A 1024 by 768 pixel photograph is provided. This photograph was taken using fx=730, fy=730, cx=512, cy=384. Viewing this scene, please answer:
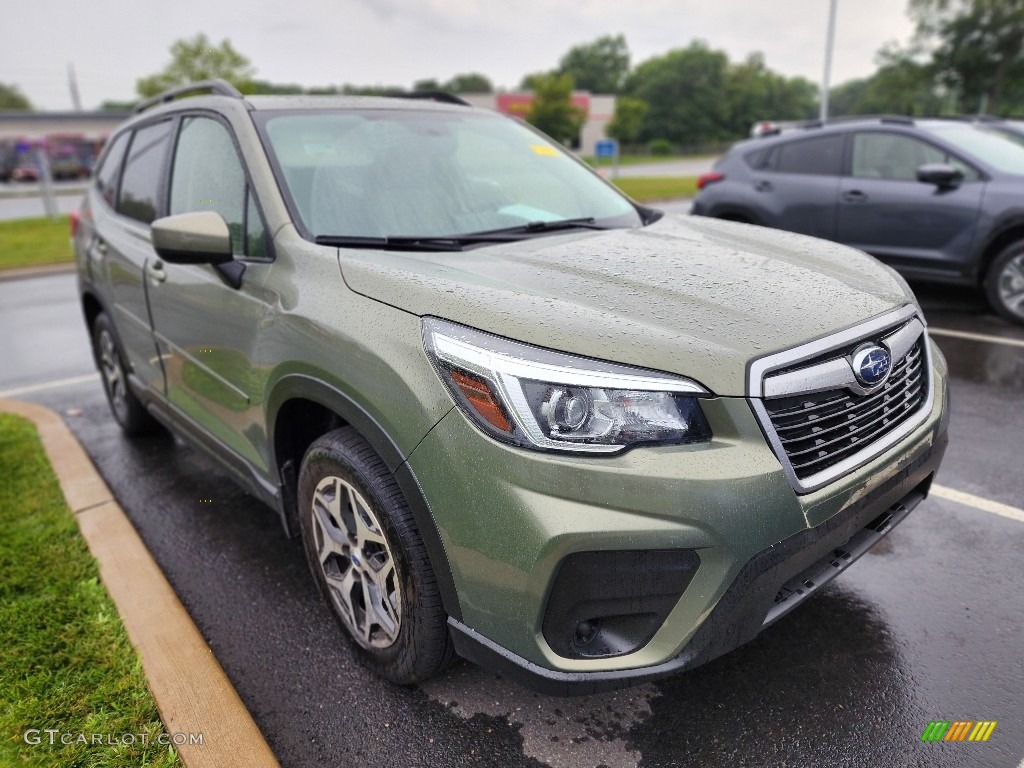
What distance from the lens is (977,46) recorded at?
50781 millimetres

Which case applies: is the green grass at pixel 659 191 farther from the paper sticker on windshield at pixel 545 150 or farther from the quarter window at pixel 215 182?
the quarter window at pixel 215 182

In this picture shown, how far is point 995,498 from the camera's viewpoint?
3283 mm

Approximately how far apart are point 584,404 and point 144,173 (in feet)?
9.74

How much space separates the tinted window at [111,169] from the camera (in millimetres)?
4059

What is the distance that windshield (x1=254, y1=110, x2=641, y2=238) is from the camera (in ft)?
8.52

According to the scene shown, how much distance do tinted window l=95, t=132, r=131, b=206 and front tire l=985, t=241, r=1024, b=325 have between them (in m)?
6.42

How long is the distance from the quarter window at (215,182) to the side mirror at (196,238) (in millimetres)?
106

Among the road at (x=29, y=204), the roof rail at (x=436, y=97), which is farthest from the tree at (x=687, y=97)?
the roof rail at (x=436, y=97)

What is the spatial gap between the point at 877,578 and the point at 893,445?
0.96 m

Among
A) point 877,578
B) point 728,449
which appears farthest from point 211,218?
point 877,578

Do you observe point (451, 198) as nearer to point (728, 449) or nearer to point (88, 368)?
point (728, 449)

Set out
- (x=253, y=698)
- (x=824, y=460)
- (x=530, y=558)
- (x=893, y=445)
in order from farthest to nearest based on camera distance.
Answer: (x=253, y=698)
(x=893, y=445)
(x=824, y=460)
(x=530, y=558)

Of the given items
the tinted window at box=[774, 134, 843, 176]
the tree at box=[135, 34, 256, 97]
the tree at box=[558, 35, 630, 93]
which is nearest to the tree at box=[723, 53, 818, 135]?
the tree at box=[558, 35, 630, 93]

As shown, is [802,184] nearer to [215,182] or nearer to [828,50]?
[215,182]
